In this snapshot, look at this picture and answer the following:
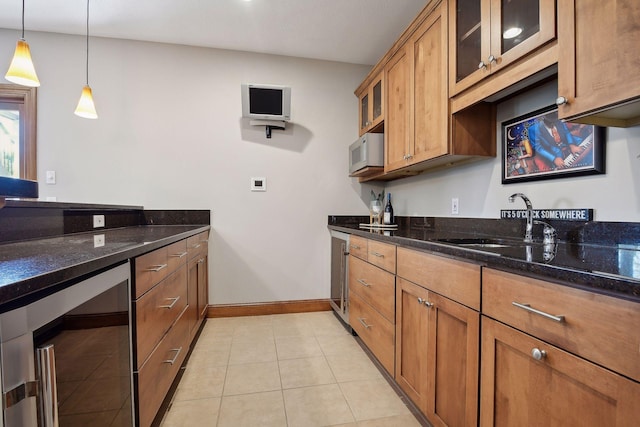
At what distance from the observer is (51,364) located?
572 millimetres

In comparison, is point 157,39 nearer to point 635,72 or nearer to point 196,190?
point 196,190

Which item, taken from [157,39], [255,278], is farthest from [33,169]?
[255,278]

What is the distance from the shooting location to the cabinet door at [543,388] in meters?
0.61

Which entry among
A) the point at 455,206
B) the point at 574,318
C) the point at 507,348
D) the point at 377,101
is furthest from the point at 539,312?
the point at 377,101

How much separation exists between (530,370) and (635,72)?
882 millimetres

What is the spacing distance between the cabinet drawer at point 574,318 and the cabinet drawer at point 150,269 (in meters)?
1.27

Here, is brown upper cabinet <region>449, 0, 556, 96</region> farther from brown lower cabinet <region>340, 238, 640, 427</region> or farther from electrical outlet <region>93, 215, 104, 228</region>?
electrical outlet <region>93, 215, 104, 228</region>

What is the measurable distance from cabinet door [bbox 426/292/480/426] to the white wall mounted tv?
2.14m

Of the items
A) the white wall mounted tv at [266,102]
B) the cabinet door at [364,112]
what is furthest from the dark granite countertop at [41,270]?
the cabinet door at [364,112]

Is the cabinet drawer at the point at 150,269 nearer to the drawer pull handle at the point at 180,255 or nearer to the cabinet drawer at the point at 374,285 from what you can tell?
the drawer pull handle at the point at 180,255

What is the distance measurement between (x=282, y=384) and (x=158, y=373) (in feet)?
2.36

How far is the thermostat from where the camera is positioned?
9.28 feet

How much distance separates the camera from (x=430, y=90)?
171cm

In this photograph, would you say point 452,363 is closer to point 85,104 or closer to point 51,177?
point 85,104
